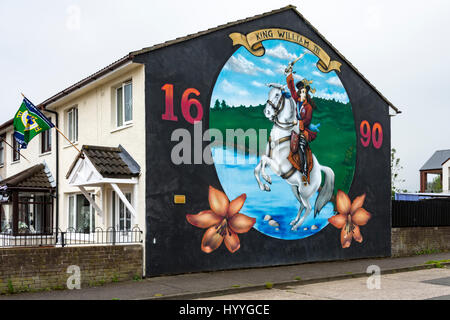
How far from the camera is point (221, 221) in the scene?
14.2 m

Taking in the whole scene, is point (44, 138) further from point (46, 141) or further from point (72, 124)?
point (72, 124)

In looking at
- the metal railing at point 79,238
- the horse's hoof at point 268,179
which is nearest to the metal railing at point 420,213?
the horse's hoof at point 268,179

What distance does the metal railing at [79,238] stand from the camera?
12.9 metres

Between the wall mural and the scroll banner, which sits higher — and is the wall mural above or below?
below

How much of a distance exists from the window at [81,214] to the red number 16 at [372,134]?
967 centimetres

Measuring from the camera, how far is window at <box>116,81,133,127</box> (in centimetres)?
1419

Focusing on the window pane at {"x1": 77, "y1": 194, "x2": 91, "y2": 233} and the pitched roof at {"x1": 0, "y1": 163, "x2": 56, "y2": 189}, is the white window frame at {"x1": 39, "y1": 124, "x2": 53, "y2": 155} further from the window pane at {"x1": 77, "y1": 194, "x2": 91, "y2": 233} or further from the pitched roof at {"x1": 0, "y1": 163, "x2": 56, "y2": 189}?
the window pane at {"x1": 77, "y1": 194, "x2": 91, "y2": 233}

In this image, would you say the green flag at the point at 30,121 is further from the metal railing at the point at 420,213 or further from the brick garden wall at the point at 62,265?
the metal railing at the point at 420,213

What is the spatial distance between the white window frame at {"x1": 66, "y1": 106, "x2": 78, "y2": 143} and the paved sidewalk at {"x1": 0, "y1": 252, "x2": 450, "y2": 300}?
22.1 feet

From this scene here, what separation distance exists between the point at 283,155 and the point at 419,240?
7.73 m

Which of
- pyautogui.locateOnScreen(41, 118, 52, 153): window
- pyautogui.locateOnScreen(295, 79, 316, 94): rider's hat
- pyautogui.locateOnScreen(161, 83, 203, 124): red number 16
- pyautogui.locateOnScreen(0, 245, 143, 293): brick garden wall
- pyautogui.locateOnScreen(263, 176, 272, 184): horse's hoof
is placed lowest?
pyautogui.locateOnScreen(0, 245, 143, 293): brick garden wall

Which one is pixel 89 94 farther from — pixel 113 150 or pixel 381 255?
pixel 381 255

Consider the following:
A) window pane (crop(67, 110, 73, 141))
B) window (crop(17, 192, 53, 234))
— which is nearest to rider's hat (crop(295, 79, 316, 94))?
window pane (crop(67, 110, 73, 141))

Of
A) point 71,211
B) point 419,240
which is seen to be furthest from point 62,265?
point 419,240
